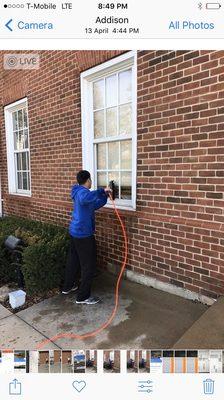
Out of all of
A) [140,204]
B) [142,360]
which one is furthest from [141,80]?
[142,360]

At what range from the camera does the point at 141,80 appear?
12.9 ft

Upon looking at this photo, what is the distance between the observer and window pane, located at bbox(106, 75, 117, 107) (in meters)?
4.46

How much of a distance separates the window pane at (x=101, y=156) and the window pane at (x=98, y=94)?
600 millimetres

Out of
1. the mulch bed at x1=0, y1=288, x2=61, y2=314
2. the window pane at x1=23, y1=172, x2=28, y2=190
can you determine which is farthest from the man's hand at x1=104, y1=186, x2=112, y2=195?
the window pane at x1=23, y1=172, x2=28, y2=190

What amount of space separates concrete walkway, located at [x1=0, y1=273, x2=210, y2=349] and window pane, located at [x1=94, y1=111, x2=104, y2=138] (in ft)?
7.67

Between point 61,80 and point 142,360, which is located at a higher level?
point 61,80

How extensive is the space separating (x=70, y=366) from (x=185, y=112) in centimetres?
279

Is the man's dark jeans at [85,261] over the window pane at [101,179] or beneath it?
beneath

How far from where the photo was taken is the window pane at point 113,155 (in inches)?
181

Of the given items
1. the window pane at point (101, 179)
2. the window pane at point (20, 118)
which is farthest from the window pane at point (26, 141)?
the window pane at point (101, 179)

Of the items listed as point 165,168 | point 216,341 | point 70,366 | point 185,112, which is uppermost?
point 185,112

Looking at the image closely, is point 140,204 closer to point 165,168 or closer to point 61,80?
point 165,168

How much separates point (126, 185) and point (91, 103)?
4.77ft

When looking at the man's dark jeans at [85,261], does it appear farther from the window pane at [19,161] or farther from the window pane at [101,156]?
the window pane at [19,161]
